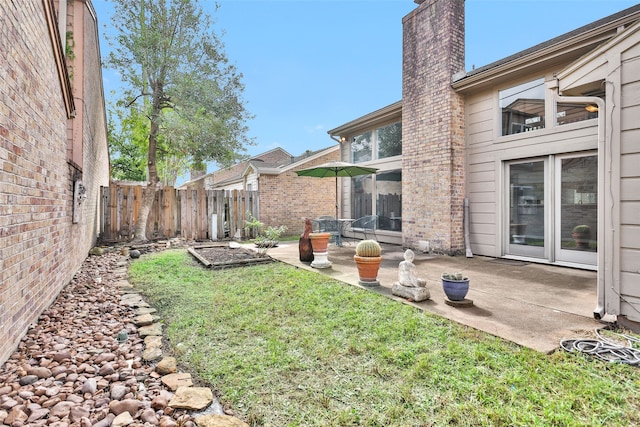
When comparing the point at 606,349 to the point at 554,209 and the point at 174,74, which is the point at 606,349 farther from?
the point at 174,74

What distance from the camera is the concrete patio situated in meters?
2.76

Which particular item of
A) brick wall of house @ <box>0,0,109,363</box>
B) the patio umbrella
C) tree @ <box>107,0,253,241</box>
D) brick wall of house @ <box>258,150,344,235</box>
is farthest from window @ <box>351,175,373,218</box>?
brick wall of house @ <box>0,0,109,363</box>

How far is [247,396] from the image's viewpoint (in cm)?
191

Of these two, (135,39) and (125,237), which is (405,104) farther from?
(125,237)

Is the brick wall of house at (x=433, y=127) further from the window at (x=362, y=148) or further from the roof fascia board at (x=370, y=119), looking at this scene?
the window at (x=362, y=148)

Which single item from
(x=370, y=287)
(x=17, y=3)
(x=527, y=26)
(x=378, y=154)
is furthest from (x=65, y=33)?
(x=527, y=26)

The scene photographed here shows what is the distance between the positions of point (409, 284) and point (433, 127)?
14.7ft

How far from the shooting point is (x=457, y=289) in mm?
3381

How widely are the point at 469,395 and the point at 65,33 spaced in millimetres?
6684

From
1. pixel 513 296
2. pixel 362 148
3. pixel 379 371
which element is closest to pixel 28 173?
pixel 379 371

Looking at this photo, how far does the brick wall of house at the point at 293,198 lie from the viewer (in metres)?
12.4

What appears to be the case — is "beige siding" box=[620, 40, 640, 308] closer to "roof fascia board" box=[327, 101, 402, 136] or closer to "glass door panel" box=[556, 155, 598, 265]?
"glass door panel" box=[556, 155, 598, 265]

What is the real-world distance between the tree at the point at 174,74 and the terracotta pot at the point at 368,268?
703 centimetres

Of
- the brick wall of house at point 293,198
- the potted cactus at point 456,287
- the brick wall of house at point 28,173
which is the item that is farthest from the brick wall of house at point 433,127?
the brick wall of house at point 28,173
